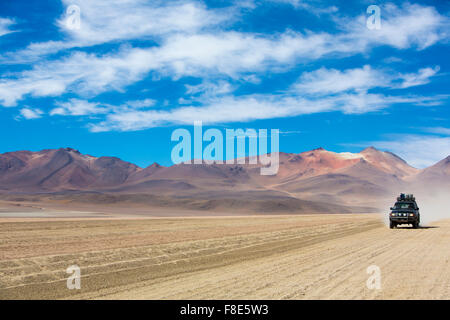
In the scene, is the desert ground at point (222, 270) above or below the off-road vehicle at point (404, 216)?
below

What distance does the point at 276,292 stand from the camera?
10328 mm

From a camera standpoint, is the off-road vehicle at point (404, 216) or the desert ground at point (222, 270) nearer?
the desert ground at point (222, 270)

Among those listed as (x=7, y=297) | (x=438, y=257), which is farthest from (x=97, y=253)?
(x=438, y=257)

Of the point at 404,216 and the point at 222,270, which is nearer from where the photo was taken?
the point at 222,270

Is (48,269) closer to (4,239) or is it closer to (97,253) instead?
(97,253)

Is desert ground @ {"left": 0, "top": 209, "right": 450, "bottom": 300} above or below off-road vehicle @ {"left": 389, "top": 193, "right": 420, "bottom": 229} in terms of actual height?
below

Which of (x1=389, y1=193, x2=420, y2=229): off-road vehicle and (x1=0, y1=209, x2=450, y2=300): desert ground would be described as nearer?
(x1=0, y1=209, x2=450, y2=300): desert ground

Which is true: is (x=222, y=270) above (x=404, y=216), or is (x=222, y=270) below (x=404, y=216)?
below
